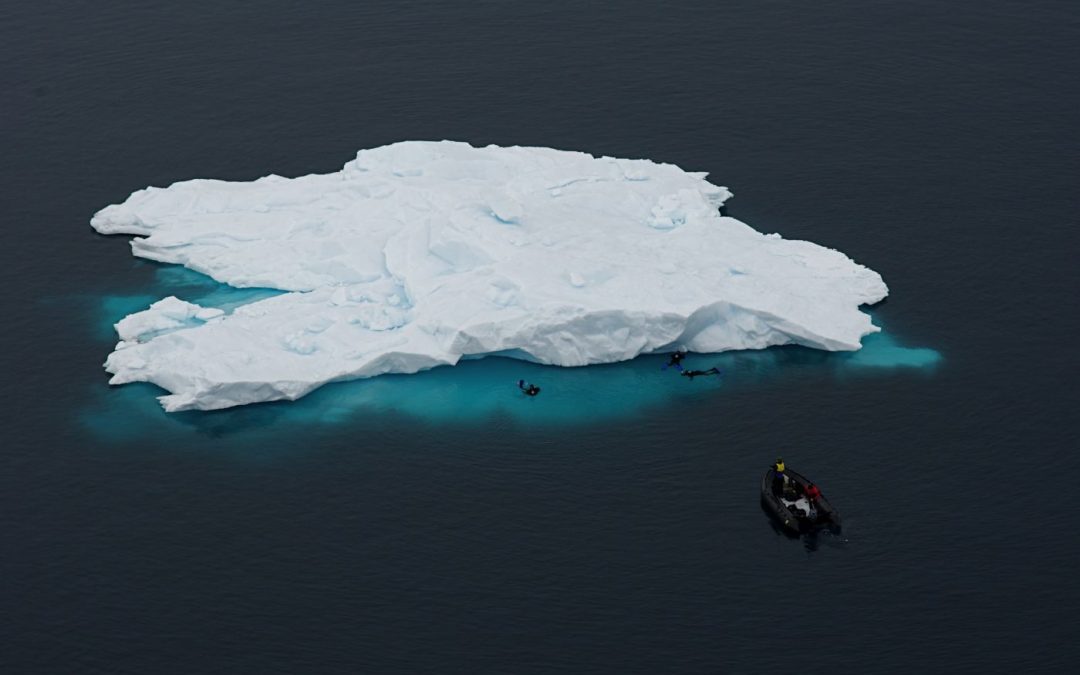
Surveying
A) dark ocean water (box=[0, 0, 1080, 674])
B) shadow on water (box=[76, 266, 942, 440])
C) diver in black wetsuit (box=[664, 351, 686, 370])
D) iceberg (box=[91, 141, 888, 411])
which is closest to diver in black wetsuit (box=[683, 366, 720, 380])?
shadow on water (box=[76, 266, 942, 440])

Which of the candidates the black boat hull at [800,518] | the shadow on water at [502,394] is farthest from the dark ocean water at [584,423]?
the black boat hull at [800,518]

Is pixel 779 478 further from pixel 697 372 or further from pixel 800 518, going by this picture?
pixel 697 372

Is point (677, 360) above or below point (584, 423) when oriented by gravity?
above

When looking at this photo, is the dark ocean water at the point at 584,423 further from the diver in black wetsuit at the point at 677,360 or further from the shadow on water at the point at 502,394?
the diver in black wetsuit at the point at 677,360

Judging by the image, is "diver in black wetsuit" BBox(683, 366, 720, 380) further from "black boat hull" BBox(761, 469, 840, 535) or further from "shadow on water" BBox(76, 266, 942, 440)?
"black boat hull" BBox(761, 469, 840, 535)

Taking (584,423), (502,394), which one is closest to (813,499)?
(584,423)

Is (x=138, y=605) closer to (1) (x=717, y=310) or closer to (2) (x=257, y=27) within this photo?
(1) (x=717, y=310)

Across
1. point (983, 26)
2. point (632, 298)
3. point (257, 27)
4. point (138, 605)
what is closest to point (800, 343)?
point (632, 298)
